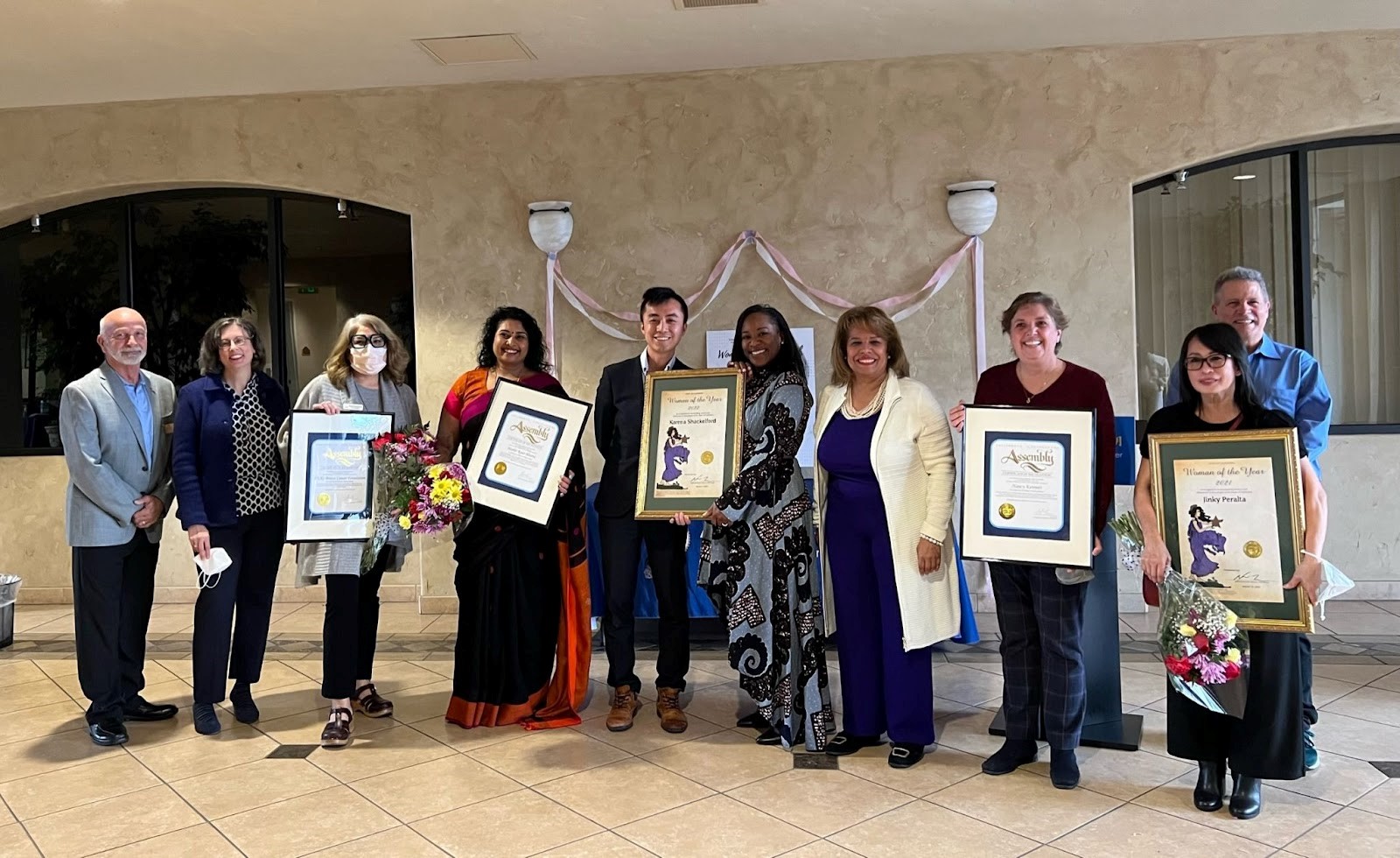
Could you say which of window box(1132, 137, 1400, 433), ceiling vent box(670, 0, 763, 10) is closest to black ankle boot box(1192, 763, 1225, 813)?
window box(1132, 137, 1400, 433)

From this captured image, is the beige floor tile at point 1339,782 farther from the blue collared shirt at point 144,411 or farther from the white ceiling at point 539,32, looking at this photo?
the blue collared shirt at point 144,411

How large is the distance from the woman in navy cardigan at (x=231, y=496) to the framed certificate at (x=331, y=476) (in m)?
0.25

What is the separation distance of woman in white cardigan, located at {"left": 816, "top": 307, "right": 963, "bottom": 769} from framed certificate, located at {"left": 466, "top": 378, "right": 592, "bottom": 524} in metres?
0.97

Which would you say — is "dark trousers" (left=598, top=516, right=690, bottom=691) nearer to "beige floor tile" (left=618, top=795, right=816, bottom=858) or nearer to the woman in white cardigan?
the woman in white cardigan

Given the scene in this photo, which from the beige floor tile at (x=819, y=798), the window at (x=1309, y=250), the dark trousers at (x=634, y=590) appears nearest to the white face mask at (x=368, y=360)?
the dark trousers at (x=634, y=590)

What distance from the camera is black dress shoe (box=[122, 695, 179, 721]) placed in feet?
13.7

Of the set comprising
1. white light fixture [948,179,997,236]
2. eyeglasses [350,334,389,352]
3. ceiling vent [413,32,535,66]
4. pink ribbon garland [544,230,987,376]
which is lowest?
eyeglasses [350,334,389,352]

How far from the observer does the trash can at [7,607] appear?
18.2ft

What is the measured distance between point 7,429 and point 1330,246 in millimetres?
8776

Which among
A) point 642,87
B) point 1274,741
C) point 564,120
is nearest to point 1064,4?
point 642,87

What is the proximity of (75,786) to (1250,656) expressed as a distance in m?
3.85

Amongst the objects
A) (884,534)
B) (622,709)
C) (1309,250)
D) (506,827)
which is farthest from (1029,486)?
(1309,250)

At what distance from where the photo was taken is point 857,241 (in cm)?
583

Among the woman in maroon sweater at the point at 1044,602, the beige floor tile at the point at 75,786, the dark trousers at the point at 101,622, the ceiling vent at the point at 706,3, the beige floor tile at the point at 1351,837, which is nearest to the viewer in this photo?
the beige floor tile at the point at 1351,837
